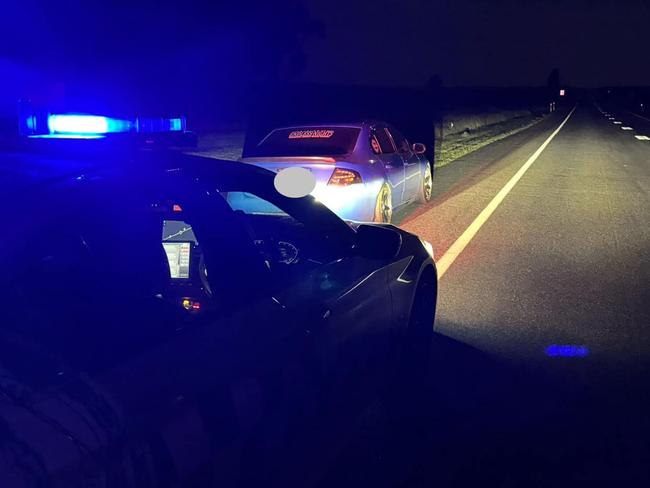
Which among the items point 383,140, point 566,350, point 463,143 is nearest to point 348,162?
point 383,140

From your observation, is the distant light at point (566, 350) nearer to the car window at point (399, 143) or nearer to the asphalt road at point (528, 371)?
the asphalt road at point (528, 371)

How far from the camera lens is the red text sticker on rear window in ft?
33.0

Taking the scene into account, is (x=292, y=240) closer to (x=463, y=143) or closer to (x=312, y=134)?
(x=312, y=134)

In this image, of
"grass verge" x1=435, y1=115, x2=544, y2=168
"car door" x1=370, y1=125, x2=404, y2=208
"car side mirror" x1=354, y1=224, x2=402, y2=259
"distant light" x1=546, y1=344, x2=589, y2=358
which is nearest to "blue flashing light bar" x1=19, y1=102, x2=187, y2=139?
"car door" x1=370, y1=125, x2=404, y2=208

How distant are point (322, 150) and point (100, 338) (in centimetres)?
773

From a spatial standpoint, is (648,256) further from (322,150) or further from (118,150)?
(118,150)

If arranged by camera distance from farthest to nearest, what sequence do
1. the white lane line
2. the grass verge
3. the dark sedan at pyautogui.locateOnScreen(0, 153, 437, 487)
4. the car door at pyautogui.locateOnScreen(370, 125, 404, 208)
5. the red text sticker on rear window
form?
the grass verge < the car door at pyautogui.locateOnScreen(370, 125, 404, 208) < the red text sticker on rear window < the white lane line < the dark sedan at pyautogui.locateOnScreen(0, 153, 437, 487)

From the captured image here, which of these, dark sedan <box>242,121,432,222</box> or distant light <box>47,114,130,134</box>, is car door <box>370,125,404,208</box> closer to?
dark sedan <box>242,121,432,222</box>

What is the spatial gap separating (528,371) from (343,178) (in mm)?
4457

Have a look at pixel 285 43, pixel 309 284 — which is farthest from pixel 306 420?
pixel 285 43

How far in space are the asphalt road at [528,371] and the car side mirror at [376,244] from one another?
3.40ft

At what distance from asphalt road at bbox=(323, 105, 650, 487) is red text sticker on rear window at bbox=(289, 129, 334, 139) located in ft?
6.05

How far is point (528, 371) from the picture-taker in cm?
525

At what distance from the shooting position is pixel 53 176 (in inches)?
114
